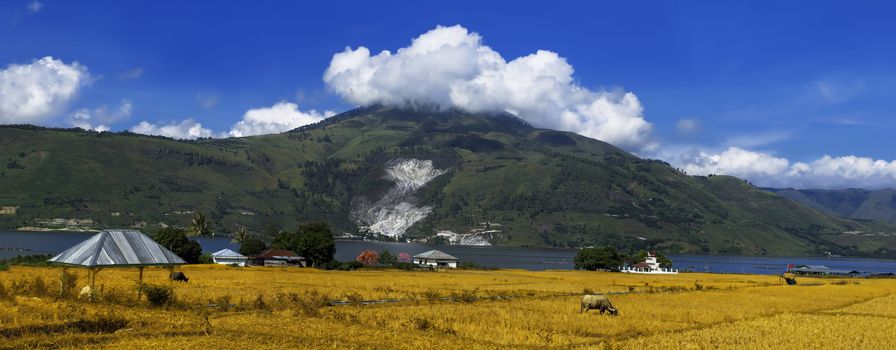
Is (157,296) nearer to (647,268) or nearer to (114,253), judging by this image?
(114,253)

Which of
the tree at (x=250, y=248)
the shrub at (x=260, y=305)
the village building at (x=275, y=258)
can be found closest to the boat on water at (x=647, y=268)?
the village building at (x=275, y=258)

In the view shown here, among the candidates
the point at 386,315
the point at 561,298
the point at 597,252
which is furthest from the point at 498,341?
the point at 597,252

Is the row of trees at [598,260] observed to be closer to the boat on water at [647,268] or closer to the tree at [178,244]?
the boat on water at [647,268]

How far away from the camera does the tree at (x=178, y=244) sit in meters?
113

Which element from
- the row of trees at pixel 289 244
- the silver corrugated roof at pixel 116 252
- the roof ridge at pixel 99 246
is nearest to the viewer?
the roof ridge at pixel 99 246

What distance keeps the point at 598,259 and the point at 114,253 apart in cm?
12995

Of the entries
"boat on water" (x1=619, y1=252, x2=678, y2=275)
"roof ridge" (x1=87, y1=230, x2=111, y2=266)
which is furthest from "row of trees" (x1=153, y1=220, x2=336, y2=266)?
"boat on water" (x1=619, y1=252, x2=678, y2=275)

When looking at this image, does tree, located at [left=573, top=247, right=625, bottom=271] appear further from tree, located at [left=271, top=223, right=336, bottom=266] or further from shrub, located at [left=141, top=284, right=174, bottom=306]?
shrub, located at [left=141, top=284, right=174, bottom=306]

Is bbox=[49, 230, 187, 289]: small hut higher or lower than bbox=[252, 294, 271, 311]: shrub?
higher

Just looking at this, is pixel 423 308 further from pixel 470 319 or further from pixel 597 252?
pixel 597 252

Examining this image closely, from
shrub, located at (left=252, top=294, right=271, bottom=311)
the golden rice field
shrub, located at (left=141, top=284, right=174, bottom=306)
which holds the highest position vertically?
shrub, located at (left=141, top=284, right=174, bottom=306)

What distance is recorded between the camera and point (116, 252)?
44875 mm

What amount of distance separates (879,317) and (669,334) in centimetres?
2270

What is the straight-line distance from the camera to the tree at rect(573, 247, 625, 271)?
16088 cm
